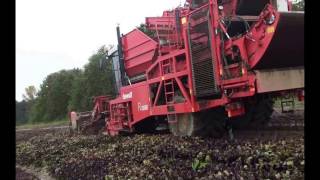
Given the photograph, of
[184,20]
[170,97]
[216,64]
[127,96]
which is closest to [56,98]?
[127,96]

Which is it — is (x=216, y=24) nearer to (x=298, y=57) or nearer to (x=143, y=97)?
(x=298, y=57)

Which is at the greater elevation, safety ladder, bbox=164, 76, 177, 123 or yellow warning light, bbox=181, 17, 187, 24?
yellow warning light, bbox=181, 17, 187, 24

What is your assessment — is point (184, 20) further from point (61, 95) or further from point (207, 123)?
point (61, 95)

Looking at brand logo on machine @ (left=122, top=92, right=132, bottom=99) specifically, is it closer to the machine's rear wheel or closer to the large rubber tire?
the machine's rear wheel

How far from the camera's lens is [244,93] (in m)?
8.12

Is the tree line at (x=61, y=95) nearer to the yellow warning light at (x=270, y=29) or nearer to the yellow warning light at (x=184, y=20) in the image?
the yellow warning light at (x=184, y=20)

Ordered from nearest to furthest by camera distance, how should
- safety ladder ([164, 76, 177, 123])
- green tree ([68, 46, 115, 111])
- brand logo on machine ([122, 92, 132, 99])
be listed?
safety ladder ([164, 76, 177, 123]), brand logo on machine ([122, 92, 132, 99]), green tree ([68, 46, 115, 111])

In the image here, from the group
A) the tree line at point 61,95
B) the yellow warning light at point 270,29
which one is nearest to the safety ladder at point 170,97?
the yellow warning light at point 270,29

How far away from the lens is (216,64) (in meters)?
8.62

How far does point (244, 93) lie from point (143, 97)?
13.0ft

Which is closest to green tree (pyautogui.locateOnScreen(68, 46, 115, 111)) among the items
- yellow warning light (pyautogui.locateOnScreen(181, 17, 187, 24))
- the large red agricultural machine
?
the large red agricultural machine

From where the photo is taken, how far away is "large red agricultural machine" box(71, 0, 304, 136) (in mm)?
7859
